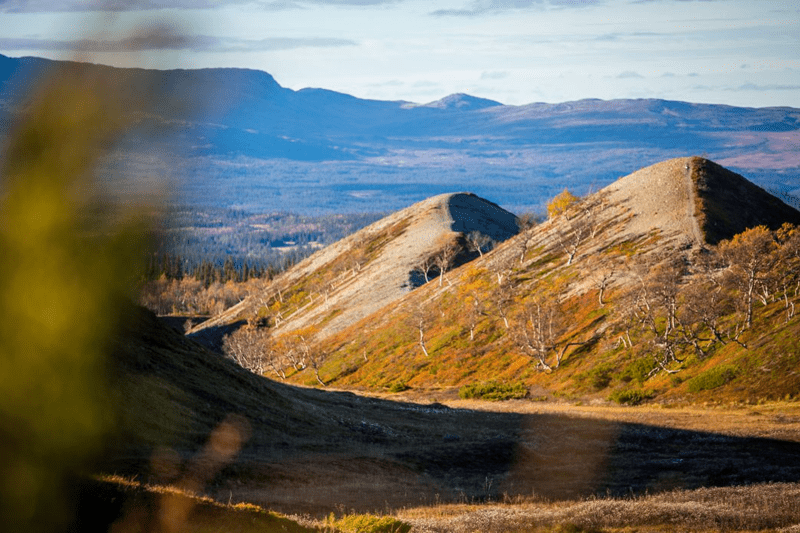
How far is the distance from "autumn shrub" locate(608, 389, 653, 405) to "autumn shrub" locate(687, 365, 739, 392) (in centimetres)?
436

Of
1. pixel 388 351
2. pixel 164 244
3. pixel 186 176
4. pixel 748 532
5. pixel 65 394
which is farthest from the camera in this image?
pixel 388 351

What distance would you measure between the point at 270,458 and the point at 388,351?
304 feet

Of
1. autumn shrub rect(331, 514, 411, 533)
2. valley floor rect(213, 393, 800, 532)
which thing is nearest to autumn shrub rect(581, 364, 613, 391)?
valley floor rect(213, 393, 800, 532)

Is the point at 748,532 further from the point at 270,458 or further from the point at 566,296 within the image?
the point at 566,296

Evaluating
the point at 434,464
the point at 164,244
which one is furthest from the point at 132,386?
the point at 164,244

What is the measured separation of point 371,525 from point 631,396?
58.3 m

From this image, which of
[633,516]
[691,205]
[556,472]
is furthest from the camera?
[691,205]

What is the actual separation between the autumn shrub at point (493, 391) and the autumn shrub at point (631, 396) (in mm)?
14036

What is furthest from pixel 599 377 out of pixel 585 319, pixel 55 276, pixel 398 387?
pixel 55 276

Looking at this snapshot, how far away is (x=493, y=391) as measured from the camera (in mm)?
90625

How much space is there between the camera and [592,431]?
2092 inches

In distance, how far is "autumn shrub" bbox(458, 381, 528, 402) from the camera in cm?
8781

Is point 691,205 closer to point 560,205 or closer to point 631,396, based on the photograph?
point 560,205

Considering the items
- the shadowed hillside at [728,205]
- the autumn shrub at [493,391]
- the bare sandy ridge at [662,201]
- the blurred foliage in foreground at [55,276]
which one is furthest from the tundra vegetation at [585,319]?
the blurred foliage in foreground at [55,276]
